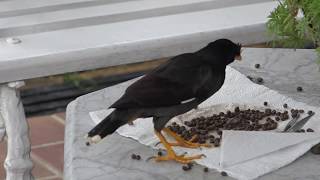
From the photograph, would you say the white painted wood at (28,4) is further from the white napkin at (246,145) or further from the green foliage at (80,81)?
the green foliage at (80,81)

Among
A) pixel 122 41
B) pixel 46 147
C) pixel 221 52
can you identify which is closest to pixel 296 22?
pixel 221 52

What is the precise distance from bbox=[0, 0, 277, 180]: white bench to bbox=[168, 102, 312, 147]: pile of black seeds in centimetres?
41

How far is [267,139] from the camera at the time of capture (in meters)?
1.50

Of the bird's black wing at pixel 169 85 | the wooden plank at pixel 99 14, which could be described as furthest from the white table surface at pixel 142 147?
the wooden plank at pixel 99 14

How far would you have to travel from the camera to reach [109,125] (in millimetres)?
1382

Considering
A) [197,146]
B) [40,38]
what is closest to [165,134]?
[197,146]

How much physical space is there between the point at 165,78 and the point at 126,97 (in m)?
0.08

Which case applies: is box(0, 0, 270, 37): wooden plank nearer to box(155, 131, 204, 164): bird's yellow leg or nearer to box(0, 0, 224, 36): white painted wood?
box(0, 0, 224, 36): white painted wood

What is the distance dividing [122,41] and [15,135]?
361mm

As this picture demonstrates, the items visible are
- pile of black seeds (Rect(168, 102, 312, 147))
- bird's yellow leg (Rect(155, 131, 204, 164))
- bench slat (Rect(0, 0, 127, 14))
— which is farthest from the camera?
bench slat (Rect(0, 0, 127, 14))

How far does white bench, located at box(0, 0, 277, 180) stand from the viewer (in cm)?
186

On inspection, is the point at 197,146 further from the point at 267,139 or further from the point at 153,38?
the point at 153,38

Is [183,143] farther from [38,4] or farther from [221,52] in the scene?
[38,4]

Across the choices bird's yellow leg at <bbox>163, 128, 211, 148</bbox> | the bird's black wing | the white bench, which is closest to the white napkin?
bird's yellow leg at <bbox>163, 128, 211, 148</bbox>
